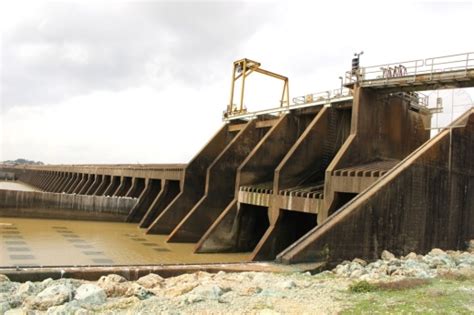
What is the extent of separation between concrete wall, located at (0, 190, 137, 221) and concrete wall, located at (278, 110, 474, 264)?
63.1ft

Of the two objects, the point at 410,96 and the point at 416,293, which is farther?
the point at 410,96

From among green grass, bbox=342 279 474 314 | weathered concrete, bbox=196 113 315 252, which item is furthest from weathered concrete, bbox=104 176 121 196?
green grass, bbox=342 279 474 314

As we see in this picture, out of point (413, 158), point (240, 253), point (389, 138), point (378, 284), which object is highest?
point (389, 138)

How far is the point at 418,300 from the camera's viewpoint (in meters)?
7.80

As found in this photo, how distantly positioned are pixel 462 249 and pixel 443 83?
6.03 metres

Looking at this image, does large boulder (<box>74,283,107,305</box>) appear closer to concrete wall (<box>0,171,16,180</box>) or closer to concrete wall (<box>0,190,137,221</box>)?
concrete wall (<box>0,190,137,221</box>)

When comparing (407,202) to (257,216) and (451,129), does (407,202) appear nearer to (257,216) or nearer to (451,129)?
(451,129)

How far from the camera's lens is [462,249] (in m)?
16.5

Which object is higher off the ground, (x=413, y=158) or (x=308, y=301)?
(x=413, y=158)

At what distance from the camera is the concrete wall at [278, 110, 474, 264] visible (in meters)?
12.6

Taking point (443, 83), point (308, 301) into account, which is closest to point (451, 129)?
point (443, 83)

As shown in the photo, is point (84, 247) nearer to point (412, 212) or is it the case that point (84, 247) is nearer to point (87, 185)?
point (412, 212)

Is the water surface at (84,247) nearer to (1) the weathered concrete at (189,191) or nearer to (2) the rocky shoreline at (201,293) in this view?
(1) the weathered concrete at (189,191)

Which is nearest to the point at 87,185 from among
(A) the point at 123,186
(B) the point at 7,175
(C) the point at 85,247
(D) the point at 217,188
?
(A) the point at 123,186
